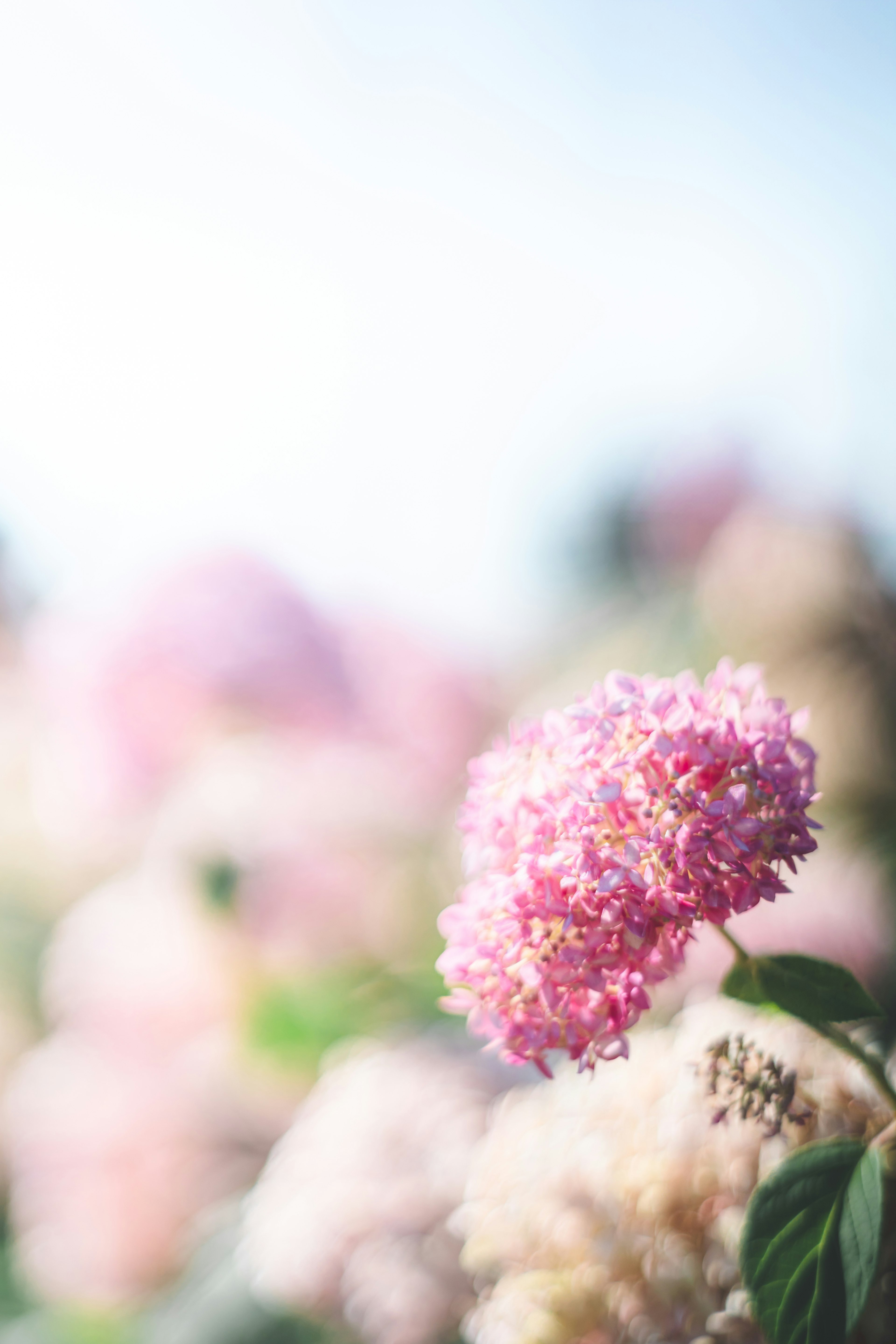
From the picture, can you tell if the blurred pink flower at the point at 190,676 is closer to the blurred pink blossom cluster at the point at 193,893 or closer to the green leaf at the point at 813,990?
the blurred pink blossom cluster at the point at 193,893

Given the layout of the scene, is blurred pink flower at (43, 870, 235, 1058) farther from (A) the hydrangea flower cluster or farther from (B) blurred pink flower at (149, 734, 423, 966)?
(A) the hydrangea flower cluster

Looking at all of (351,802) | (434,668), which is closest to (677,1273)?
(351,802)

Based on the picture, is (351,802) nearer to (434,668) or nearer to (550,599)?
(434,668)

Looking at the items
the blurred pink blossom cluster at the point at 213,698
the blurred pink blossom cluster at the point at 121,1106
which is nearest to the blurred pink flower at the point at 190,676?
the blurred pink blossom cluster at the point at 213,698

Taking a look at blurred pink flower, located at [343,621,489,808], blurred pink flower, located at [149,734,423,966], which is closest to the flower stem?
blurred pink flower, located at [149,734,423,966]

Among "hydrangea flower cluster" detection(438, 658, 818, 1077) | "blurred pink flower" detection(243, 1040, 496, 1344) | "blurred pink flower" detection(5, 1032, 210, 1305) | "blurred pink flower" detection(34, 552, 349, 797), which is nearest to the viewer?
"hydrangea flower cluster" detection(438, 658, 818, 1077)

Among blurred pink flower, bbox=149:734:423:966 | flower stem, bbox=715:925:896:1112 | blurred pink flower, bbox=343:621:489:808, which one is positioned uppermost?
blurred pink flower, bbox=343:621:489:808

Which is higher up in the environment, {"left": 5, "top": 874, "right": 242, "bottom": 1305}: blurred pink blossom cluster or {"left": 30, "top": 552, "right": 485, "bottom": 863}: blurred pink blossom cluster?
{"left": 30, "top": 552, "right": 485, "bottom": 863}: blurred pink blossom cluster
